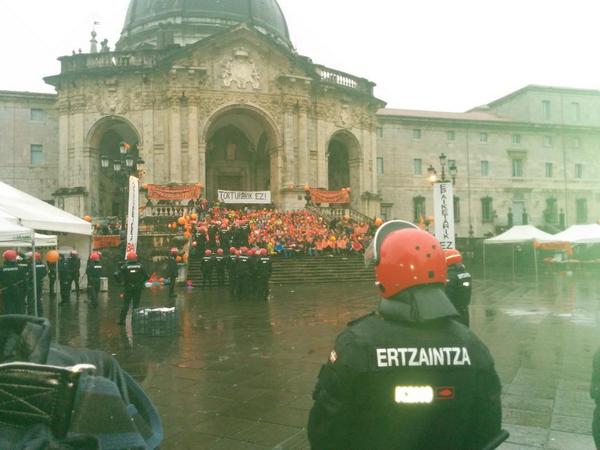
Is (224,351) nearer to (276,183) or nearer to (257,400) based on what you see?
(257,400)

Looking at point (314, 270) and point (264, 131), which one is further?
point (264, 131)

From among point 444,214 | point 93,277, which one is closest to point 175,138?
point 93,277

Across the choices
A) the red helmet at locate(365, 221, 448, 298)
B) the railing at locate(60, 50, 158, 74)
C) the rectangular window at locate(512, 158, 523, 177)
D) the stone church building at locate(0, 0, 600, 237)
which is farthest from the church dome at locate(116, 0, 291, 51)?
the red helmet at locate(365, 221, 448, 298)

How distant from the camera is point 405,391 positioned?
7.37 ft

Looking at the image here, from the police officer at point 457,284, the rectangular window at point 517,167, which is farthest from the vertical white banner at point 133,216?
the rectangular window at point 517,167

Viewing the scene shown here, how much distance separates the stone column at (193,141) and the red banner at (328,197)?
7416 millimetres

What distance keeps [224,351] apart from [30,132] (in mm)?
39448

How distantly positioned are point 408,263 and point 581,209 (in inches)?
2360

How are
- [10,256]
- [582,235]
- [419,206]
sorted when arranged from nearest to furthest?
[10,256], [582,235], [419,206]

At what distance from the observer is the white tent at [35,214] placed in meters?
8.56

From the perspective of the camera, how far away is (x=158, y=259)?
88.9 ft

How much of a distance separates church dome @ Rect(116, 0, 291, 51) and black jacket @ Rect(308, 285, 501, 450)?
1638 inches

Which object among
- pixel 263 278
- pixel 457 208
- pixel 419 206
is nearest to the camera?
pixel 263 278

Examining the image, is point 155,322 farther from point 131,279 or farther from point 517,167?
point 517,167
